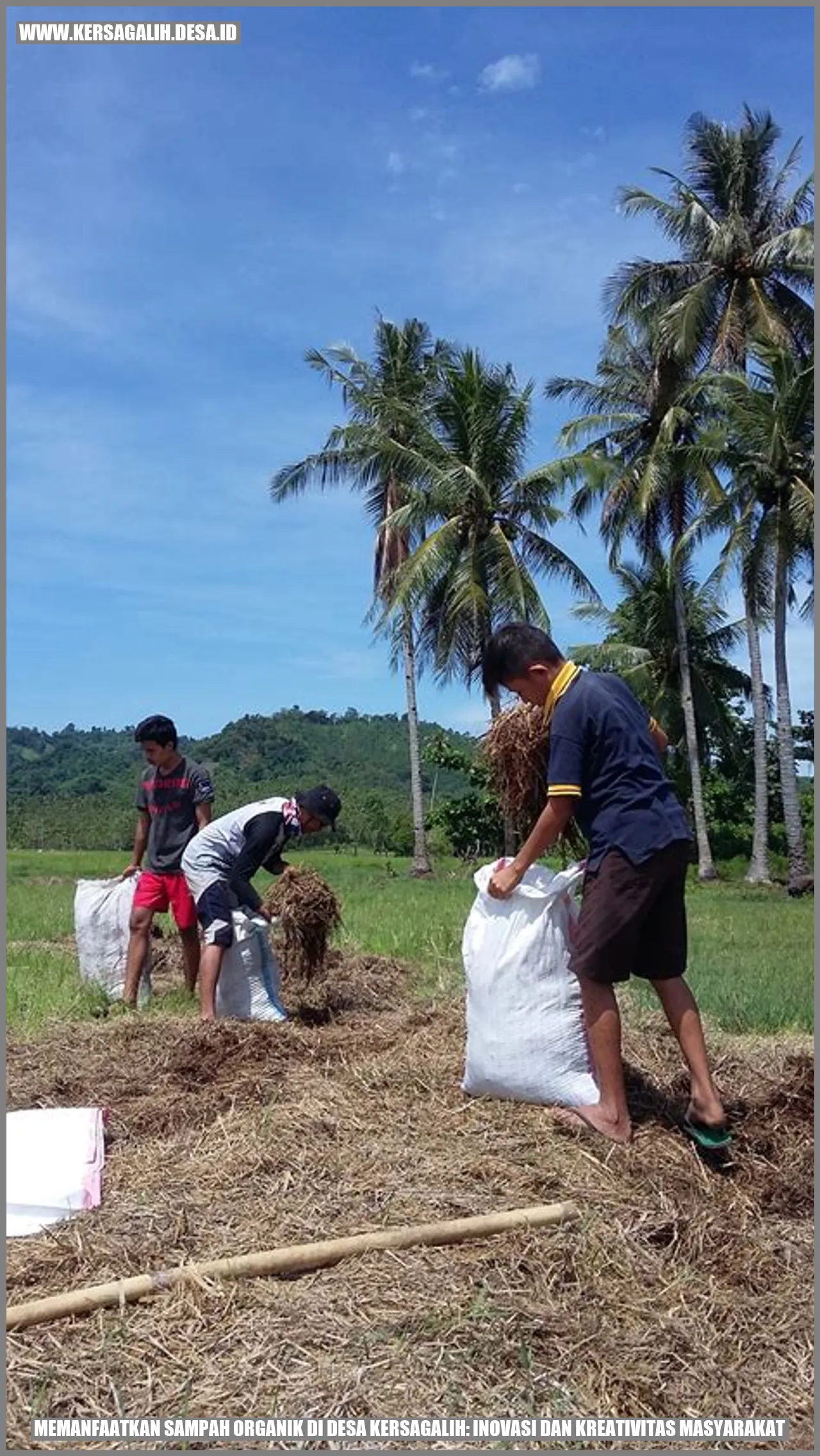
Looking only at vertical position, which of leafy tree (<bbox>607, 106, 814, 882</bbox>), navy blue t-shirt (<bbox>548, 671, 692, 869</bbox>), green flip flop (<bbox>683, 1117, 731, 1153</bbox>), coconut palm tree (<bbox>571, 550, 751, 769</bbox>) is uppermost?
leafy tree (<bbox>607, 106, 814, 882</bbox>)

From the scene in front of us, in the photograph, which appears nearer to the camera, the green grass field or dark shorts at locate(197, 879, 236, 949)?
dark shorts at locate(197, 879, 236, 949)

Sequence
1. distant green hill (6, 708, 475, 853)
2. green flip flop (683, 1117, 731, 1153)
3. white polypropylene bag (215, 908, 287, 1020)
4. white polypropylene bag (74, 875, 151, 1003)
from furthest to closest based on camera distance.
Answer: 1. distant green hill (6, 708, 475, 853)
2. white polypropylene bag (74, 875, 151, 1003)
3. white polypropylene bag (215, 908, 287, 1020)
4. green flip flop (683, 1117, 731, 1153)

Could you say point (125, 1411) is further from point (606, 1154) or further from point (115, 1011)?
point (115, 1011)

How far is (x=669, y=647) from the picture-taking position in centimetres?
2719

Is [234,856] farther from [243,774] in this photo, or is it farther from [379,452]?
[243,774]

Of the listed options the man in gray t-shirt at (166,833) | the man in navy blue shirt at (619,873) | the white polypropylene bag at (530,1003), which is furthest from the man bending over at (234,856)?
the man in navy blue shirt at (619,873)

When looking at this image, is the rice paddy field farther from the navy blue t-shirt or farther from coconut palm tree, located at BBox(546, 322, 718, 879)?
coconut palm tree, located at BBox(546, 322, 718, 879)

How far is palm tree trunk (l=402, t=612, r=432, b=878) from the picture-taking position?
2334 cm

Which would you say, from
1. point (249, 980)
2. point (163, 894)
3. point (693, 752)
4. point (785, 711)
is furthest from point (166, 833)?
point (693, 752)

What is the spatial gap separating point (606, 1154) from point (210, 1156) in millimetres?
1102

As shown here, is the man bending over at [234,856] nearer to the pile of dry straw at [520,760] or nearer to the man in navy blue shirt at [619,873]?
the pile of dry straw at [520,760]

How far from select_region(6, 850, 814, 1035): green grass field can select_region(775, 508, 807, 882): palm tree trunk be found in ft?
2.84

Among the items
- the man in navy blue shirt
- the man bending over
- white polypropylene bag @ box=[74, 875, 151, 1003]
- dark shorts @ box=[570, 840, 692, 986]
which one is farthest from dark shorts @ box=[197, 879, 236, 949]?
dark shorts @ box=[570, 840, 692, 986]

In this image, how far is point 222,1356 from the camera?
7.96 feet
